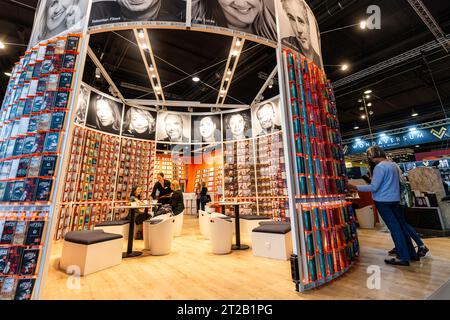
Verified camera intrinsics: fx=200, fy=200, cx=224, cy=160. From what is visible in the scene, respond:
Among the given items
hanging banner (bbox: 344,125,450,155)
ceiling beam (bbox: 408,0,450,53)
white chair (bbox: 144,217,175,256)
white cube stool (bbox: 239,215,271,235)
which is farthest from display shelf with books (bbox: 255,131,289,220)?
hanging banner (bbox: 344,125,450,155)

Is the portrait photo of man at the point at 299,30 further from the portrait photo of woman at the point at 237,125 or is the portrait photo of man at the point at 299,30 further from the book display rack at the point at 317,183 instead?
the portrait photo of woman at the point at 237,125

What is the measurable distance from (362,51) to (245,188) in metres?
6.06

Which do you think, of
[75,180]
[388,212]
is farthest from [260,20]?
[75,180]

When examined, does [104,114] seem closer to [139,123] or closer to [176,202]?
[139,123]

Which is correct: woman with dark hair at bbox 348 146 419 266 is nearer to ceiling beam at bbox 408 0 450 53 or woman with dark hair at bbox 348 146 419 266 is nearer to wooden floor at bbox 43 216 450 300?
wooden floor at bbox 43 216 450 300

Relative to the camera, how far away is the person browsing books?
5.65 metres

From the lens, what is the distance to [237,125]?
7301 millimetres

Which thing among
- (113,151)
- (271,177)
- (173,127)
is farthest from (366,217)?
(113,151)

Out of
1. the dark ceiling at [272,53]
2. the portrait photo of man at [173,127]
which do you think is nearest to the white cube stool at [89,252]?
the portrait photo of man at [173,127]

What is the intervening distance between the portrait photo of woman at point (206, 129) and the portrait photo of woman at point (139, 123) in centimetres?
149

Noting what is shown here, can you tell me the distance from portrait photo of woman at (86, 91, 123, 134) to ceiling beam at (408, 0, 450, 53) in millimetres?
8204

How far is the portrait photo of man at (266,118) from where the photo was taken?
21.0 ft

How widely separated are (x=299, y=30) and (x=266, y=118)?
359cm

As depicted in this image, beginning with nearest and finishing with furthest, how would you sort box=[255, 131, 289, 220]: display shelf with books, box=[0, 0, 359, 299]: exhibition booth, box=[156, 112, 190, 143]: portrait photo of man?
box=[0, 0, 359, 299]: exhibition booth
box=[255, 131, 289, 220]: display shelf with books
box=[156, 112, 190, 143]: portrait photo of man
